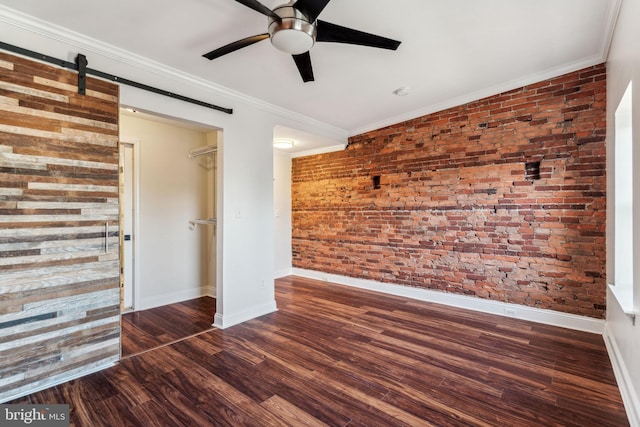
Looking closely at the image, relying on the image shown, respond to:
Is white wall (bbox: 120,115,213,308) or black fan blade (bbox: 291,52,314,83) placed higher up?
black fan blade (bbox: 291,52,314,83)

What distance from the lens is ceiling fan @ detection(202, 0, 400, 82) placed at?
5.97 ft

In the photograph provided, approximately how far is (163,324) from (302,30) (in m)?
3.42

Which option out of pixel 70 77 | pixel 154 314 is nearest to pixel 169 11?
pixel 70 77

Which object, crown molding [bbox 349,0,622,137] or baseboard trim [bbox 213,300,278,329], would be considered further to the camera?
baseboard trim [bbox 213,300,278,329]

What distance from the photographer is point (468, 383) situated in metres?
2.29

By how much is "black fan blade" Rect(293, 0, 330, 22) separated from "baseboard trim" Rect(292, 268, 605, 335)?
12.4 feet

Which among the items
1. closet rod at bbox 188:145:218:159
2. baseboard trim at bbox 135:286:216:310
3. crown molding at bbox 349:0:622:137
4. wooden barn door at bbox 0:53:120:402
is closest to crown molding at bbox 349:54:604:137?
crown molding at bbox 349:0:622:137

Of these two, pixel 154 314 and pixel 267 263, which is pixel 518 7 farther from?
pixel 154 314

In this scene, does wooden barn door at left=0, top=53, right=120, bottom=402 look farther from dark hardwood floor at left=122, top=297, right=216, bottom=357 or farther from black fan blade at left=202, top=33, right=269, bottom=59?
black fan blade at left=202, top=33, right=269, bottom=59

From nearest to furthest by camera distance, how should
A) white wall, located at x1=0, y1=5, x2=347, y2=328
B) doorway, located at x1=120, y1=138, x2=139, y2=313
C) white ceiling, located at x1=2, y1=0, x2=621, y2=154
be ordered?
1. white ceiling, located at x1=2, y1=0, x2=621, y2=154
2. white wall, located at x1=0, y1=5, x2=347, y2=328
3. doorway, located at x1=120, y1=138, x2=139, y2=313

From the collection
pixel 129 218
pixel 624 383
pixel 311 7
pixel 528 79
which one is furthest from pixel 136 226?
pixel 528 79

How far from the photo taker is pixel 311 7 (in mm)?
1816

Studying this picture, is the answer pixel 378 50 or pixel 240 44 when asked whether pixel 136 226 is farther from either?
pixel 378 50

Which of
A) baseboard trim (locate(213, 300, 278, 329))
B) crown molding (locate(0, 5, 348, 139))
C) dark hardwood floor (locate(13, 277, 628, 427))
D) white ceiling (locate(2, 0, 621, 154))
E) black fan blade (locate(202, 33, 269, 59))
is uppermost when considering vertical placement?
white ceiling (locate(2, 0, 621, 154))
